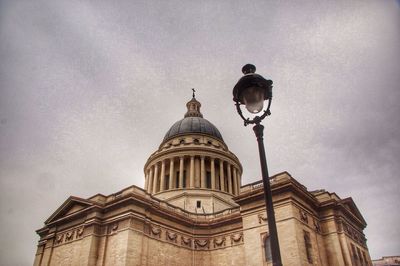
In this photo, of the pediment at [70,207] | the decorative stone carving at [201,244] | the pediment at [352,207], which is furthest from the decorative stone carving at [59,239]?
the pediment at [352,207]

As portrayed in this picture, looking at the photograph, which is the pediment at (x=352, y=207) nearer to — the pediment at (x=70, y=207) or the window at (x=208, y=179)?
the window at (x=208, y=179)

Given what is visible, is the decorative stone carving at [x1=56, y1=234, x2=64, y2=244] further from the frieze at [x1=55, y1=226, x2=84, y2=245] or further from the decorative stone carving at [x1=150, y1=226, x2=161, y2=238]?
the decorative stone carving at [x1=150, y1=226, x2=161, y2=238]

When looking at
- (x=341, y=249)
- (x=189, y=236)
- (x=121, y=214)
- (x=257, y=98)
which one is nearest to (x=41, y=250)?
(x=121, y=214)

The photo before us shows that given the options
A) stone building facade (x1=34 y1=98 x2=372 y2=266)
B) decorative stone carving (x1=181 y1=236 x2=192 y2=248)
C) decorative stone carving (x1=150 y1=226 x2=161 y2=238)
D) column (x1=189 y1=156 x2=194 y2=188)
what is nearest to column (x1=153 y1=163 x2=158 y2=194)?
column (x1=189 y1=156 x2=194 y2=188)

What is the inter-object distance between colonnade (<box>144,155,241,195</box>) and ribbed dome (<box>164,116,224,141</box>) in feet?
17.7

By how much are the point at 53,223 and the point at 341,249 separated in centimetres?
2645

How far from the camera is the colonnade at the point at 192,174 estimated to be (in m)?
40.5

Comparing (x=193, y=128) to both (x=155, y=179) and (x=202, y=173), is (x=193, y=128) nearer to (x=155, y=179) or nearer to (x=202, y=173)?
(x=202, y=173)

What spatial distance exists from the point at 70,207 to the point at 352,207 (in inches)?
1066

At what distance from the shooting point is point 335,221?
90.2ft

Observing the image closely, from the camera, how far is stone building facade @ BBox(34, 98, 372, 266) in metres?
24.9

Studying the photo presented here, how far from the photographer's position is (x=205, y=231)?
104 feet

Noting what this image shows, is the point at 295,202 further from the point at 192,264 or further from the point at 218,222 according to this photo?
the point at 192,264

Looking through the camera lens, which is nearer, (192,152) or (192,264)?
(192,264)
